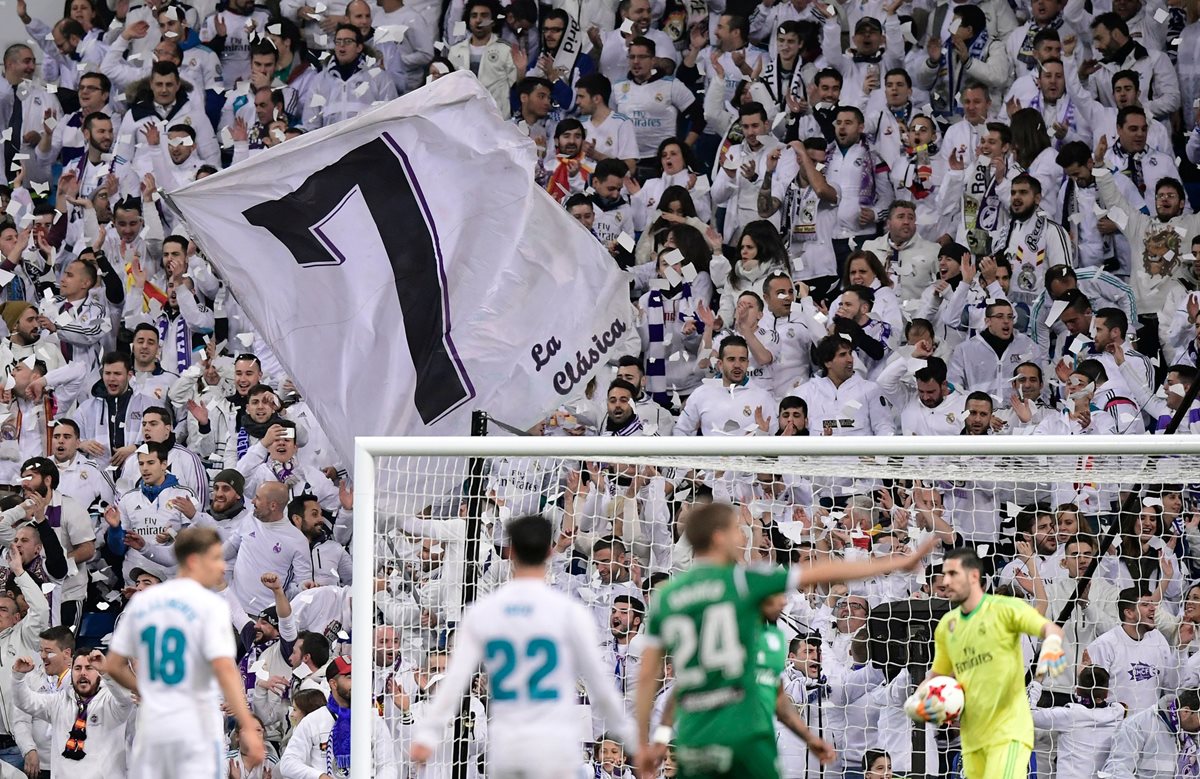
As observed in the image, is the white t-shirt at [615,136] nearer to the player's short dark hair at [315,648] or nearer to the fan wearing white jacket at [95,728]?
the player's short dark hair at [315,648]

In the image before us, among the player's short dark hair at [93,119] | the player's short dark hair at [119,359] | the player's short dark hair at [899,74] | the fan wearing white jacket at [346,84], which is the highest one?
the fan wearing white jacket at [346,84]

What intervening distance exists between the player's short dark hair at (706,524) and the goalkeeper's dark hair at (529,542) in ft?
1.48

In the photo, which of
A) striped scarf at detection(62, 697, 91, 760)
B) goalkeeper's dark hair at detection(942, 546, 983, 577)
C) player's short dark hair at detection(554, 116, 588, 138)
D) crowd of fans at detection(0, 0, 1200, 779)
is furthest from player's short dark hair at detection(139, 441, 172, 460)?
goalkeeper's dark hair at detection(942, 546, 983, 577)

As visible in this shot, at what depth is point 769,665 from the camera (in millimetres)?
6059

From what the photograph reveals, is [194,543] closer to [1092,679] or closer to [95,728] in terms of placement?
[95,728]

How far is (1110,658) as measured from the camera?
31.1 ft

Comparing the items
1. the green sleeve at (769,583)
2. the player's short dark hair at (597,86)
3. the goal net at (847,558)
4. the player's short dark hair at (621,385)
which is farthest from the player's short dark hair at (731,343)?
the green sleeve at (769,583)

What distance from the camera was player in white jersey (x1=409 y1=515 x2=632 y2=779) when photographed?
557 cm

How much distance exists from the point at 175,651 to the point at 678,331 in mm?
6661

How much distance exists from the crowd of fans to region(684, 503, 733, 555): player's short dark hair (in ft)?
9.12

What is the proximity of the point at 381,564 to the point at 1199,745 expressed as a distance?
14.1 ft

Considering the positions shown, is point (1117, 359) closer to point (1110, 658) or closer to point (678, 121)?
point (1110, 658)

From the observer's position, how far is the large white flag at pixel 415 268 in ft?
29.0

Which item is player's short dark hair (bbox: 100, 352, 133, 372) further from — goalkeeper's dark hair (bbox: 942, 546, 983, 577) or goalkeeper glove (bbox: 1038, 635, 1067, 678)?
goalkeeper glove (bbox: 1038, 635, 1067, 678)
